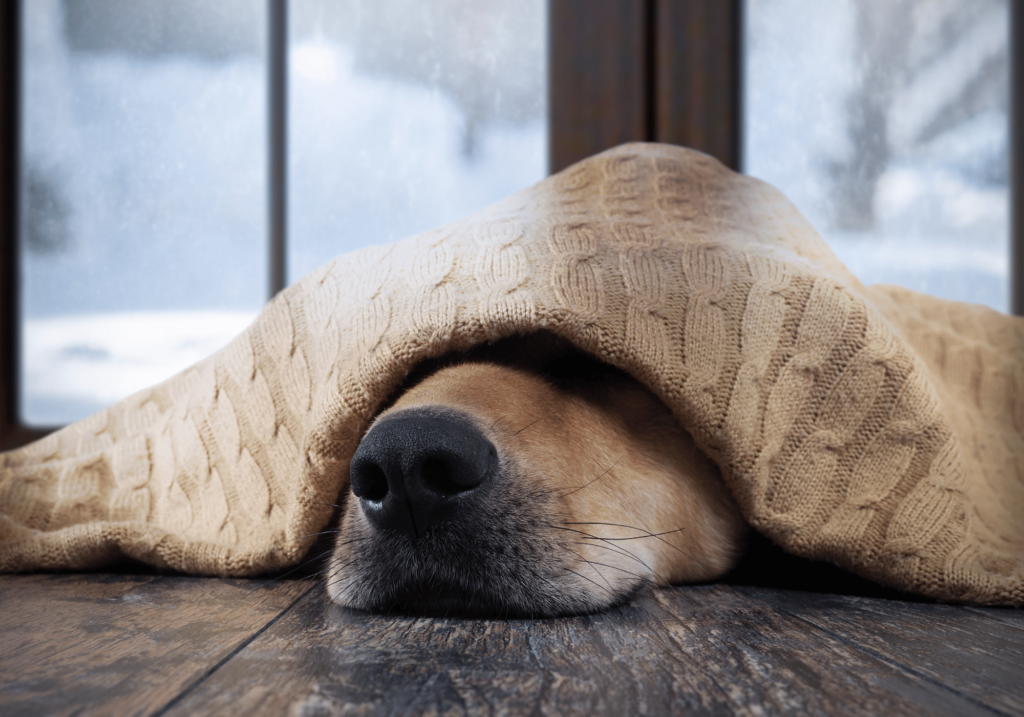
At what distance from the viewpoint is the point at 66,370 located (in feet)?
11.2

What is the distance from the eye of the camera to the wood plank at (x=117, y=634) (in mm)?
673

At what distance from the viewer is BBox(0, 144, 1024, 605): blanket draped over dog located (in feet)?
3.76

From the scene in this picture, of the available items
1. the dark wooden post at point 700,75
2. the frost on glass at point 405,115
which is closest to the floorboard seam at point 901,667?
the dark wooden post at point 700,75

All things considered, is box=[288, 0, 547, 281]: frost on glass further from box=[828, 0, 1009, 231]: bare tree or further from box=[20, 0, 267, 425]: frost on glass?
box=[828, 0, 1009, 231]: bare tree

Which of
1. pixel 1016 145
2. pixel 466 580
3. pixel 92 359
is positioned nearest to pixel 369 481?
pixel 466 580

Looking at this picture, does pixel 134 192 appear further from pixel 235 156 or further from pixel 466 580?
pixel 466 580

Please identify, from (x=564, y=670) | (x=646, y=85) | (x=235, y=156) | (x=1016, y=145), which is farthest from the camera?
(x=235, y=156)

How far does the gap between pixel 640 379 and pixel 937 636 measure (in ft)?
1.78

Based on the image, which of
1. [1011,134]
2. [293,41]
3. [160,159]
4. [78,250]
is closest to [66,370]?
[78,250]

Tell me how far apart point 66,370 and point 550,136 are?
255 centimetres

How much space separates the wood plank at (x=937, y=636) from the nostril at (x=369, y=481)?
612 millimetres

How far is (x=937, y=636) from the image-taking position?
2.97ft

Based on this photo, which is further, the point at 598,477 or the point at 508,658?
the point at 598,477

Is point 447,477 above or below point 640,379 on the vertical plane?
below
